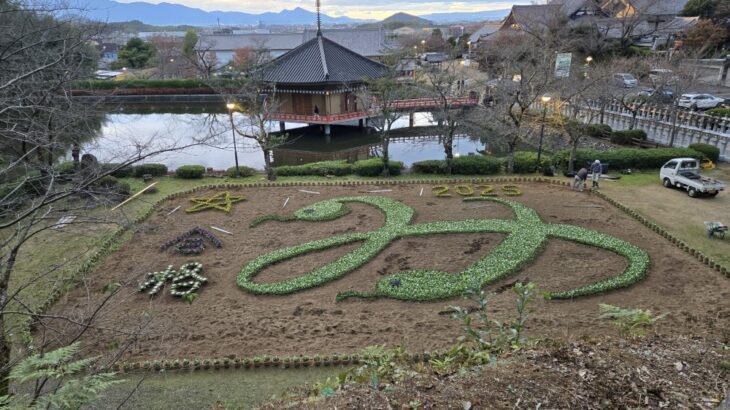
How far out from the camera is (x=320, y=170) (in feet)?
76.4

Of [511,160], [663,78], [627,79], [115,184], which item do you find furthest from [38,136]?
[627,79]

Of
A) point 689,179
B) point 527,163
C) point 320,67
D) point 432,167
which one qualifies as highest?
Answer: point 320,67

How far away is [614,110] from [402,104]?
16.4m

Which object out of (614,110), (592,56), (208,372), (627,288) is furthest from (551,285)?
(592,56)

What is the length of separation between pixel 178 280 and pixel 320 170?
11.4 meters

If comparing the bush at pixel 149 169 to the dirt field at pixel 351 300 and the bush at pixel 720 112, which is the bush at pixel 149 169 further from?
the bush at pixel 720 112

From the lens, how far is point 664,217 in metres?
16.9

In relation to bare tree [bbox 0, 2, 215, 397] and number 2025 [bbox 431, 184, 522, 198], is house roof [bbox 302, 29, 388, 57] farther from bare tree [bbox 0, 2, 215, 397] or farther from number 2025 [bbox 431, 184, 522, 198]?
bare tree [bbox 0, 2, 215, 397]

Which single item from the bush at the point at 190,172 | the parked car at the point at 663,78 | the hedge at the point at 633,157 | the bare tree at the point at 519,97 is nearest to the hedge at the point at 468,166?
the bare tree at the point at 519,97

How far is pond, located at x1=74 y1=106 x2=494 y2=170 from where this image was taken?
2915cm

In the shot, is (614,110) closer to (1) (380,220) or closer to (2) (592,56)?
(2) (592,56)

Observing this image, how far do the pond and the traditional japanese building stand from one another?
197cm

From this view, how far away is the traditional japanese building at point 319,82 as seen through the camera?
1361 inches

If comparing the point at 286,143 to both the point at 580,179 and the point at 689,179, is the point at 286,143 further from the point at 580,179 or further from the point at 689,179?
the point at 689,179
